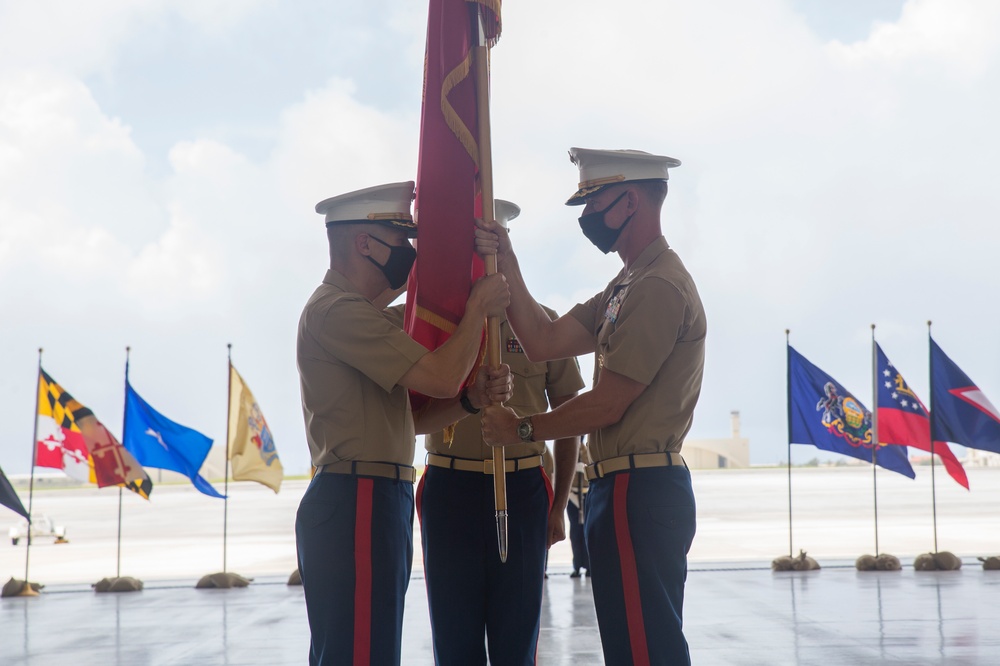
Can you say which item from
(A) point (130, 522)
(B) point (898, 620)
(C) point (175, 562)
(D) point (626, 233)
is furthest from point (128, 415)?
(A) point (130, 522)

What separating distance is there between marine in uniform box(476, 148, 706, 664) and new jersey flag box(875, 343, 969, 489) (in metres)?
6.70

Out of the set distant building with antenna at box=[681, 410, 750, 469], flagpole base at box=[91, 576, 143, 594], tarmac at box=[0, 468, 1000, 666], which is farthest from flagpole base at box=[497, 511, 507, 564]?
distant building with antenna at box=[681, 410, 750, 469]

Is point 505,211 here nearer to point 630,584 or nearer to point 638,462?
point 638,462

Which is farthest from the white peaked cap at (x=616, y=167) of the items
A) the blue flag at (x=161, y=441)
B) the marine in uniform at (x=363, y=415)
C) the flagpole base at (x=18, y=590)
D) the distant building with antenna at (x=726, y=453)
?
the distant building with antenna at (x=726, y=453)

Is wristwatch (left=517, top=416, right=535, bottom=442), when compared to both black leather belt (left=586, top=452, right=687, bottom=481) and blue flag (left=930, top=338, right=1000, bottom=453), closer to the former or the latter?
black leather belt (left=586, top=452, right=687, bottom=481)

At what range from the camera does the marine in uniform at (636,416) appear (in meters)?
2.51

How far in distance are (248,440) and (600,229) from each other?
644 cm

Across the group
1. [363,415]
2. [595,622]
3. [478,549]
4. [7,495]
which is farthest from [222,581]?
[363,415]

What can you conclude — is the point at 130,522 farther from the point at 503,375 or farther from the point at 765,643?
the point at 503,375

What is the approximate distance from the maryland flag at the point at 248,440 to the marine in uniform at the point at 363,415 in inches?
239

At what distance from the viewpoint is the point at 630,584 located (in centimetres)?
251

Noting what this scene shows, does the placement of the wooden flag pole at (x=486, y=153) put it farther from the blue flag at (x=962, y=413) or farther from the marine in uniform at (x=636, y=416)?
the blue flag at (x=962, y=413)

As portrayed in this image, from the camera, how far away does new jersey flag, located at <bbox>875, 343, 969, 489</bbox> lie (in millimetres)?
8766

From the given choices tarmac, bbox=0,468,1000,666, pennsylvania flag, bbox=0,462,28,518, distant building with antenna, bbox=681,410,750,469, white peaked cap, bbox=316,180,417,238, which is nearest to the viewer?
white peaked cap, bbox=316,180,417,238
